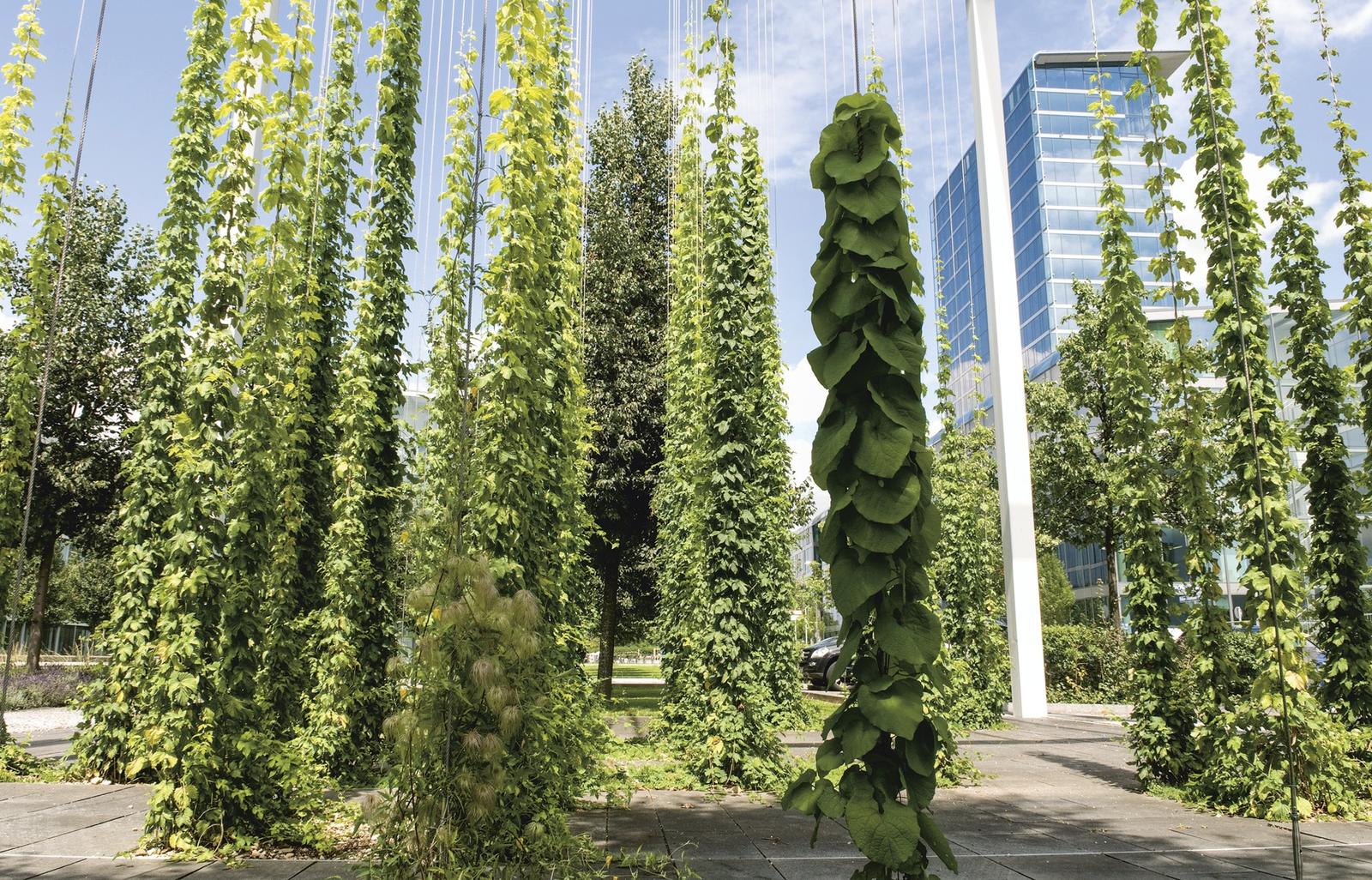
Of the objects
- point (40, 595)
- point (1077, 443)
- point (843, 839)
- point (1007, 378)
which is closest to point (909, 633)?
point (843, 839)

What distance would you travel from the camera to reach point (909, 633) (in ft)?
6.67

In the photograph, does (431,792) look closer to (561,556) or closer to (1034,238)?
(561,556)

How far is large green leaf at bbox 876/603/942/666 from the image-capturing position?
2002 millimetres

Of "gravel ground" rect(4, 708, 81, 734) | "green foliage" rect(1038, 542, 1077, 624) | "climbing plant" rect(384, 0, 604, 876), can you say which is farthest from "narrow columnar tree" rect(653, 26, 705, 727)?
"green foliage" rect(1038, 542, 1077, 624)

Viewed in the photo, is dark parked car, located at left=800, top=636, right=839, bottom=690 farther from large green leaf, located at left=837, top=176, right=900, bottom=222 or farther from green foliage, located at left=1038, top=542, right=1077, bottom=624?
large green leaf, located at left=837, top=176, right=900, bottom=222

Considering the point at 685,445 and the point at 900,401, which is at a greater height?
the point at 685,445

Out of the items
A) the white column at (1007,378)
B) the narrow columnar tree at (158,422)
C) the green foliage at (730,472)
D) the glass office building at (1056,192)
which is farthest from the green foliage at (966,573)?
the glass office building at (1056,192)

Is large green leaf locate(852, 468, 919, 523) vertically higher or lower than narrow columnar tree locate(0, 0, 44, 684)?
lower

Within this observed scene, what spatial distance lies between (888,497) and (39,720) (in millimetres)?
15218

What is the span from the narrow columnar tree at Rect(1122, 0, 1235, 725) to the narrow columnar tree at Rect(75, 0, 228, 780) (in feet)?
26.1

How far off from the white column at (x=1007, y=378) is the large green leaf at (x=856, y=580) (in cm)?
1082

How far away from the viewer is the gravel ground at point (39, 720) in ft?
36.3

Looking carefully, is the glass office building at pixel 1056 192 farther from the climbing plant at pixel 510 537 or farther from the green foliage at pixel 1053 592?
the climbing plant at pixel 510 537

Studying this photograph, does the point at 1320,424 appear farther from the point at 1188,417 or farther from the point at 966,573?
the point at 966,573
